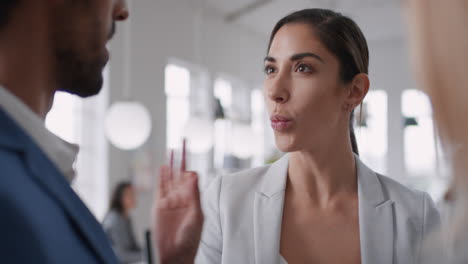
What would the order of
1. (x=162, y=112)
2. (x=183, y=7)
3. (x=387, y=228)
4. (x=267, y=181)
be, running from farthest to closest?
(x=183, y=7)
(x=162, y=112)
(x=267, y=181)
(x=387, y=228)

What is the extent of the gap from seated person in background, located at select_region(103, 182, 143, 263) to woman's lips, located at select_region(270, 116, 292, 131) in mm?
4713

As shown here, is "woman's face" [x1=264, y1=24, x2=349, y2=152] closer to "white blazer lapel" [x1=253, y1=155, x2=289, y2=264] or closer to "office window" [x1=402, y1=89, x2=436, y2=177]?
"white blazer lapel" [x1=253, y1=155, x2=289, y2=264]

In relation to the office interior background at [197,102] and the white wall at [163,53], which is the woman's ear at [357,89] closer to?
the office interior background at [197,102]

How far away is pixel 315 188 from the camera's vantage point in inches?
64.0

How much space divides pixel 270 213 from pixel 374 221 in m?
0.30

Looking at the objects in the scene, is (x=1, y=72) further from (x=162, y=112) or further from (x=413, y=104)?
(x=413, y=104)

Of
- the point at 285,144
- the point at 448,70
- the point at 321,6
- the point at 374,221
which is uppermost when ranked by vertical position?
the point at 321,6

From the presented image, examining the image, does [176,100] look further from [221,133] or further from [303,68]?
[303,68]

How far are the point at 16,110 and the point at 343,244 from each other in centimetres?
100

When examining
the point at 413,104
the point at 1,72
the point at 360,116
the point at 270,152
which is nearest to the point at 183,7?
the point at 270,152

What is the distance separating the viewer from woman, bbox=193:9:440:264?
149 cm

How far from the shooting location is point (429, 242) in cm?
101

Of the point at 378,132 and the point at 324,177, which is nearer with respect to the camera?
the point at 324,177

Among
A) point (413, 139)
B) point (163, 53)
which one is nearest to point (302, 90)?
point (163, 53)
